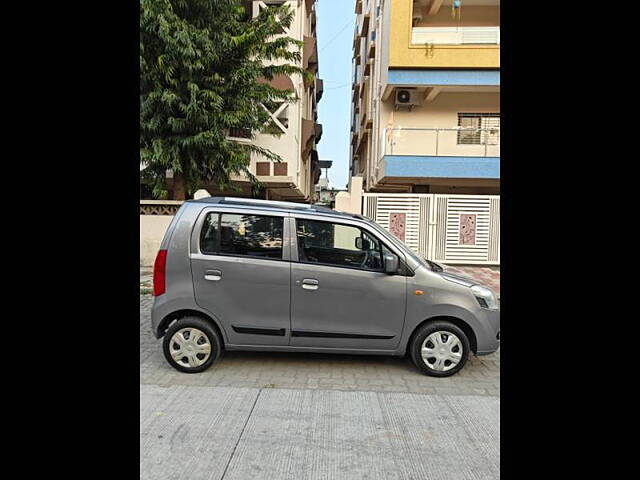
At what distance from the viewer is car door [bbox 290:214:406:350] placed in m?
4.17

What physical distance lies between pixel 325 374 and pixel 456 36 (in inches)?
527

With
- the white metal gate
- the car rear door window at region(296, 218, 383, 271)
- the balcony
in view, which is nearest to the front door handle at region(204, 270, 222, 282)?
the car rear door window at region(296, 218, 383, 271)

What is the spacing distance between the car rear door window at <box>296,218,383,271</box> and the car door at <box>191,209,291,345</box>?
0.22m

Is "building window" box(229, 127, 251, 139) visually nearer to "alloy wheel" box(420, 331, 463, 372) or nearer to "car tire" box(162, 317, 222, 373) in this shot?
"car tire" box(162, 317, 222, 373)

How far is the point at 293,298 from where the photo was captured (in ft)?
13.7

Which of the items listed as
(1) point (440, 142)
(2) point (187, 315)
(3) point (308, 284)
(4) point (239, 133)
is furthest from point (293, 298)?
(1) point (440, 142)

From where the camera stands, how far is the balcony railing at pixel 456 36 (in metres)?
13.5

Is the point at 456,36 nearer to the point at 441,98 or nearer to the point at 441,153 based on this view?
the point at 441,98

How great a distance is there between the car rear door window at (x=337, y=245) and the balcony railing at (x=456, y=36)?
1189 cm

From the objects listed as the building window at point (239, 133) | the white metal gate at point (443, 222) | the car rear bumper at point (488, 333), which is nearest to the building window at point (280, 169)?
the building window at point (239, 133)
